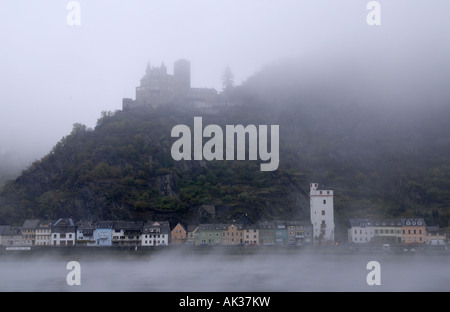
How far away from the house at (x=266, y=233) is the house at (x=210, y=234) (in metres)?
3.27

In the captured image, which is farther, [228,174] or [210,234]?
[228,174]

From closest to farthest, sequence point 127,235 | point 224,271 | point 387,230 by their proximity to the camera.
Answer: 1. point 224,271
2. point 387,230
3. point 127,235

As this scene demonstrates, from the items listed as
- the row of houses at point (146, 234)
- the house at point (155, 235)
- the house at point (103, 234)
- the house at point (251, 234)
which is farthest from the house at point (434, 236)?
the house at point (103, 234)

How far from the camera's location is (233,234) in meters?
49.5

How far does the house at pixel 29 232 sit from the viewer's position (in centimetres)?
4912

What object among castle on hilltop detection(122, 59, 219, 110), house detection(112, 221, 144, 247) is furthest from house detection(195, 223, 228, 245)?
castle on hilltop detection(122, 59, 219, 110)

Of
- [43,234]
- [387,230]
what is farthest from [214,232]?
[43,234]

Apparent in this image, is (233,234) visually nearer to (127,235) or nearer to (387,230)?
(127,235)

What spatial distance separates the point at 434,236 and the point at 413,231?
1.78m

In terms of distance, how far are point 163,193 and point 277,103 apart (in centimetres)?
3394

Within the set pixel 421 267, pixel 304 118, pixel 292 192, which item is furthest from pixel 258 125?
pixel 421 267

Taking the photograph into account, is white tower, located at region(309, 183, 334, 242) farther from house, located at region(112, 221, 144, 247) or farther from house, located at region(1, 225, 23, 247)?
house, located at region(1, 225, 23, 247)

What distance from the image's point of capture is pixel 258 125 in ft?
232

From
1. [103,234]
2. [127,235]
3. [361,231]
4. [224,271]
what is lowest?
[224,271]
